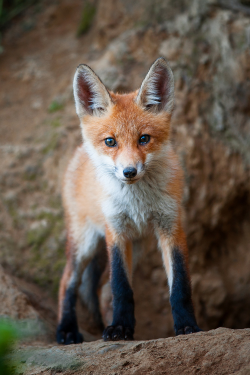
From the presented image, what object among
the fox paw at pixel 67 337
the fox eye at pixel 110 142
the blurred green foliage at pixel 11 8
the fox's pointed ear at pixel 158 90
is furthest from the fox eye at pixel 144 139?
the blurred green foliage at pixel 11 8

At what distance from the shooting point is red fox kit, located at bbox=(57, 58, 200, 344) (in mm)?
2496

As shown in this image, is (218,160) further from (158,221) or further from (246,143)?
(158,221)

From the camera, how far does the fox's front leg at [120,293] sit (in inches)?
98.7

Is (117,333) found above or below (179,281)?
below

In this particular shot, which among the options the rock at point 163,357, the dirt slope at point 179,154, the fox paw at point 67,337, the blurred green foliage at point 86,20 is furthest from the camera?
the blurred green foliage at point 86,20

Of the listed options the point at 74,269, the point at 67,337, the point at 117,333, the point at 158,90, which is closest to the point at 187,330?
the point at 117,333

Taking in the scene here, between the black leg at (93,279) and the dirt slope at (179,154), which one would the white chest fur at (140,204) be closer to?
the black leg at (93,279)

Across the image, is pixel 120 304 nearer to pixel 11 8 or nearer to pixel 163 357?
pixel 163 357

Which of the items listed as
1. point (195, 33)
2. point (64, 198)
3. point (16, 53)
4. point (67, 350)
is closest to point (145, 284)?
point (64, 198)

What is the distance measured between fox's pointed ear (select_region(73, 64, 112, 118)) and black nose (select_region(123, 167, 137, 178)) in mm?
648

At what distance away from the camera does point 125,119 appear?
2559mm

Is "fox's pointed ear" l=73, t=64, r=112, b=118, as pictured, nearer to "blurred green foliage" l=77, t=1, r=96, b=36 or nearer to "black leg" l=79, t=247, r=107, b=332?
"black leg" l=79, t=247, r=107, b=332

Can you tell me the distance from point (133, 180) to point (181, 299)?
859 millimetres

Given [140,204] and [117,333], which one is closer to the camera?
[117,333]
